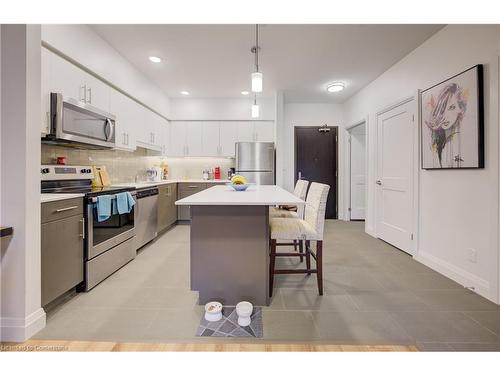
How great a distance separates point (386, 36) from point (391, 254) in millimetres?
2610

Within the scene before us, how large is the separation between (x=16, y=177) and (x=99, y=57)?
191 cm

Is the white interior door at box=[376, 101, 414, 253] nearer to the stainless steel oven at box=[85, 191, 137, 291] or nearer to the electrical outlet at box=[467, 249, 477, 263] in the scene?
the electrical outlet at box=[467, 249, 477, 263]

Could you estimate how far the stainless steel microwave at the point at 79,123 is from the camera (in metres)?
2.20

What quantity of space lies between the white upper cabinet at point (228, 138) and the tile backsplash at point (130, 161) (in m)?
0.29

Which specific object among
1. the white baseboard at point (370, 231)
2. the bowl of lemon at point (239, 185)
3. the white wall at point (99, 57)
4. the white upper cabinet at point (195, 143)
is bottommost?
the white baseboard at point (370, 231)

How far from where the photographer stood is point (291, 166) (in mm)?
5594

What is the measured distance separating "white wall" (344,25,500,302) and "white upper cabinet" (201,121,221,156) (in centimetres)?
327

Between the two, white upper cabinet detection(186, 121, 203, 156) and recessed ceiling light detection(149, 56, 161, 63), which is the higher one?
recessed ceiling light detection(149, 56, 161, 63)

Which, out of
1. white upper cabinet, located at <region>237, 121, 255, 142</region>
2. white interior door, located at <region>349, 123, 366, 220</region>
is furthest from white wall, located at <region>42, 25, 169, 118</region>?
white interior door, located at <region>349, 123, 366, 220</region>

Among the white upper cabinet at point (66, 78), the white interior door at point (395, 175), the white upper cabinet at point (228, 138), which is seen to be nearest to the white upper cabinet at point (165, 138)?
the white upper cabinet at point (228, 138)

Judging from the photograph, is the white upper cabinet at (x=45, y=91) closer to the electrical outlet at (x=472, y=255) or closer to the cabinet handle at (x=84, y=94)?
the cabinet handle at (x=84, y=94)

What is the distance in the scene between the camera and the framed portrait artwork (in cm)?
219

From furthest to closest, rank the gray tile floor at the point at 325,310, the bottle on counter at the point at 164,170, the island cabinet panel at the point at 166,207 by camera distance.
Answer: the bottle on counter at the point at 164,170 → the island cabinet panel at the point at 166,207 → the gray tile floor at the point at 325,310

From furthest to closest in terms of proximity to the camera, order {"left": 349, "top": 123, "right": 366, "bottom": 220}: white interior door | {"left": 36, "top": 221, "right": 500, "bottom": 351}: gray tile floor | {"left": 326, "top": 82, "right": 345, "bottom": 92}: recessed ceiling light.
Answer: {"left": 349, "top": 123, "right": 366, "bottom": 220}: white interior door, {"left": 326, "top": 82, "right": 345, "bottom": 92}: recessed ceiling light, {"left": 36, "top": 221, "right": 500, "bottom": 351}: gray tile floor
